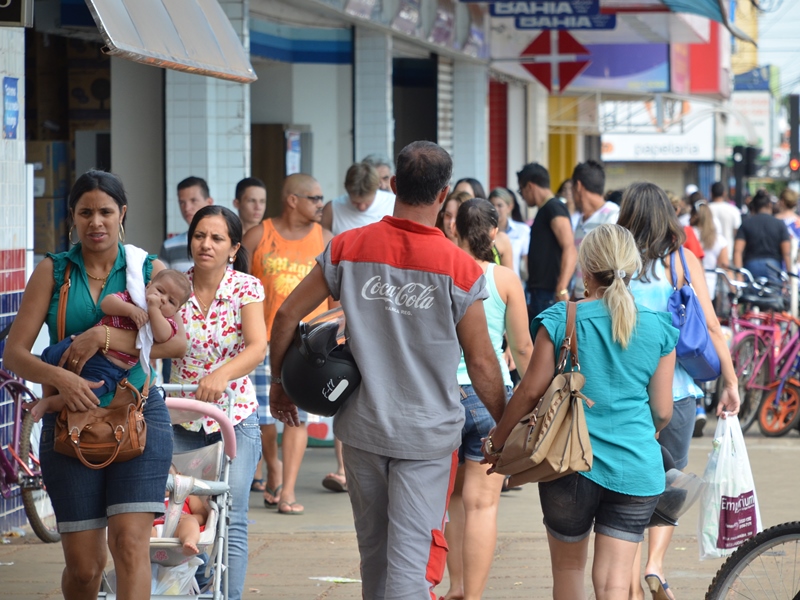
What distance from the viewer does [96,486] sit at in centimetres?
417

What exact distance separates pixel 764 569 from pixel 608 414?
86 centimetres

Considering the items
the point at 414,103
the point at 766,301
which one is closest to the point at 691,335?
the point at 766,301

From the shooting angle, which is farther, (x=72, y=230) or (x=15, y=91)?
(x=15, y=91)

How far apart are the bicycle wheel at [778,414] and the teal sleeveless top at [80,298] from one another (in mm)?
7558

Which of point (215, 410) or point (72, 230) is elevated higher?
point (72, 230)

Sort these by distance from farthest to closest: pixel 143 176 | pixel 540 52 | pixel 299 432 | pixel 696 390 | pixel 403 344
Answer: pixel 540 52
pixel 143 176
pixel 299 432
pixel 696 390
pixel 403 344

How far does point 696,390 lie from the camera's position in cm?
548

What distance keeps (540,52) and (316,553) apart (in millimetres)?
11948

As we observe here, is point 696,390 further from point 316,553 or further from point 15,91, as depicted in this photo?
point 15,91

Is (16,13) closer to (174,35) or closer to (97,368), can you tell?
(174,35)

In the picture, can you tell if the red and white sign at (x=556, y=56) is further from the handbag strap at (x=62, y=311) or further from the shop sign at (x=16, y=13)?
the handbag strap at (x=62, y=311)

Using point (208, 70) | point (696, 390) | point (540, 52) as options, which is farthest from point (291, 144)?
point (696, 390)

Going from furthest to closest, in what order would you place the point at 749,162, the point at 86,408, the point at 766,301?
the point at 749,162 → the point at 766,301 → the point at 86,408

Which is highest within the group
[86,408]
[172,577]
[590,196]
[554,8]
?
[554,8]
